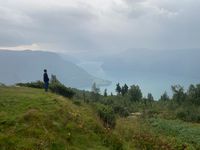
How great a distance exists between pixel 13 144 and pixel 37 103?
5935 mm

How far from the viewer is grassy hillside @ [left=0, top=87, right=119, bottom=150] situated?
15859 millimetres

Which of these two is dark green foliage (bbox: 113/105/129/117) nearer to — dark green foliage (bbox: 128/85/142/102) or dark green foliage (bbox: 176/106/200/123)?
dark green foliage (bbox: 176/106/200/123)

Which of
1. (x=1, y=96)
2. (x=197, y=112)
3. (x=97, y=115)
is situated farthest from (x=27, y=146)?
(x=197, y=112)

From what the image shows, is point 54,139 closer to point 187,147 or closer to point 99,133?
point 99,133

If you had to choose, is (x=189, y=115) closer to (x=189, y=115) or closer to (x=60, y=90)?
(x=189, y=115)

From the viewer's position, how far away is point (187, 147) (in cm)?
2345

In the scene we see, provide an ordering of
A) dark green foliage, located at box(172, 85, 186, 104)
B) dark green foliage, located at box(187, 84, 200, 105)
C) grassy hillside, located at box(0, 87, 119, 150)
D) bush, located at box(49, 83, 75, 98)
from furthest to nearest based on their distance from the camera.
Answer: dark green foliage, located at box(172, 85, 186, 104), dark green foliage, located at box(187, 84, 200, 105), bush, located at box(49, 83, 75, 98), grassy hillside, located at box(0, 87, 119, 150)

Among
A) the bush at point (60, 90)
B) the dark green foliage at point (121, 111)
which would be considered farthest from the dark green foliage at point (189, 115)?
the bush at point (60, 90)

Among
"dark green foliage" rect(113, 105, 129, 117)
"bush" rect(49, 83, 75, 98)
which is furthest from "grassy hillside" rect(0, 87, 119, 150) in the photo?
"dark green foliage" rect(113, 105, 129, 117)

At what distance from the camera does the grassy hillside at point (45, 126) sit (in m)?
15.9

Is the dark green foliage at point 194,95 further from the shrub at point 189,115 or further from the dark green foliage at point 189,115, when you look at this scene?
the shrub at point 189,115

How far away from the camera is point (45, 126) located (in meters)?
17.7

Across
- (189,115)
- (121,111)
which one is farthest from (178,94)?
(121,111)

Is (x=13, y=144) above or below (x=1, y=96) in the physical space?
below
